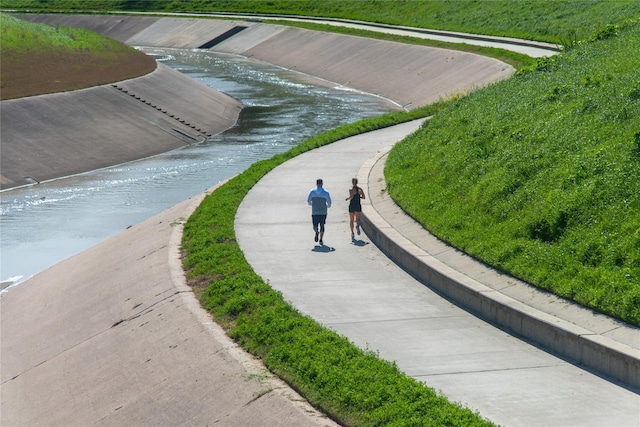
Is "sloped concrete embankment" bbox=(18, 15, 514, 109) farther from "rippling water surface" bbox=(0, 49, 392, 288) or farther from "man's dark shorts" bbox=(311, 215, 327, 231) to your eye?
"man's dark shorts" bbox=(311, 215, 327, 231)

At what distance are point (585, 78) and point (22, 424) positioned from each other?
44.4ft

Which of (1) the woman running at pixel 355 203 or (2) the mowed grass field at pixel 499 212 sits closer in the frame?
(2) the mowed grass field at pixel 499 212

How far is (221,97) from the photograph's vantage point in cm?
5459

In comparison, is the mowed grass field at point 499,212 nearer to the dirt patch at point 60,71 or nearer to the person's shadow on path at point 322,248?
the person's shadow on path at point 322,248

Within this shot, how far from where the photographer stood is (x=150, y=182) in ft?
113

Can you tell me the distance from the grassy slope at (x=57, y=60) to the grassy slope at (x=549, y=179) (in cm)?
2660

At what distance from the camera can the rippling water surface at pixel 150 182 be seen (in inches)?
1028

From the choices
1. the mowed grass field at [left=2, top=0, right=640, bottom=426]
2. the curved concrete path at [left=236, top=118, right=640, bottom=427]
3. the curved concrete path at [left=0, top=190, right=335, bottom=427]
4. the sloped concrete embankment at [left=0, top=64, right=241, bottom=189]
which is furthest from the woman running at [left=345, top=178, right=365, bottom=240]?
the sloped concrete embankment at [left=0, top=64, right=241, bottom=189]

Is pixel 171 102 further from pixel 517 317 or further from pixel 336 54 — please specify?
pixel 517 317

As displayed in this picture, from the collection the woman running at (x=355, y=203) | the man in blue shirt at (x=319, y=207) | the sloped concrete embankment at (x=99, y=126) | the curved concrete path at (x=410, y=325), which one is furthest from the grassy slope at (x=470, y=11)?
the man in blue shirt at (x=319, y=207)

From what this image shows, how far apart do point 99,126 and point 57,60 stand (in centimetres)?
1074

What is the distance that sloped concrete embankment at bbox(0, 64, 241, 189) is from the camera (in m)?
36.9

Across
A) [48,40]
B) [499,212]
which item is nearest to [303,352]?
[499,212]

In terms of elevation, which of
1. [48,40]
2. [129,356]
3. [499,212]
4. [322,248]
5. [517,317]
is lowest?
[129,356]
